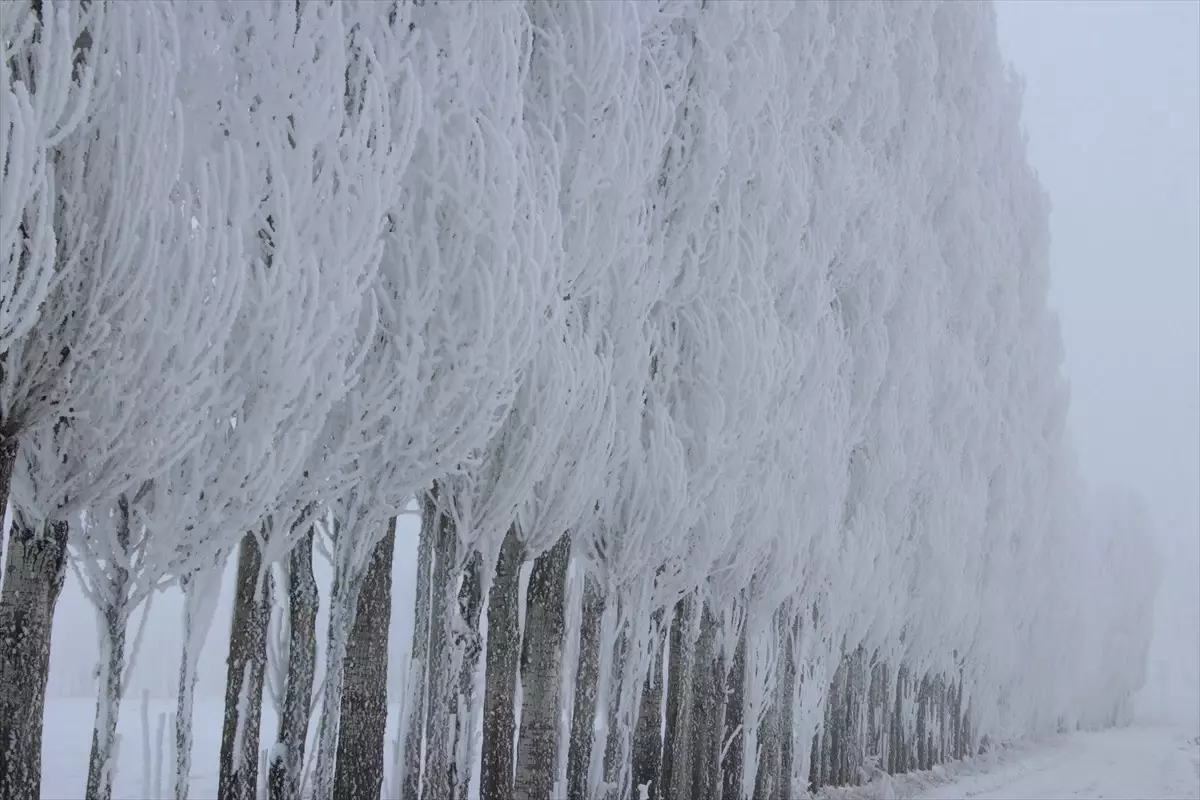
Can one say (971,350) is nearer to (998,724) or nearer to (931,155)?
(931,155)

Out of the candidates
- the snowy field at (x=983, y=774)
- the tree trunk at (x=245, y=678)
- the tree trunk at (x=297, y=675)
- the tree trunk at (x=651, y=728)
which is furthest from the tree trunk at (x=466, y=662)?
the snowy field at (x=983, y=774)

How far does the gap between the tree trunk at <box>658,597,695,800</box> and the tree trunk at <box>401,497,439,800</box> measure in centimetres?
286

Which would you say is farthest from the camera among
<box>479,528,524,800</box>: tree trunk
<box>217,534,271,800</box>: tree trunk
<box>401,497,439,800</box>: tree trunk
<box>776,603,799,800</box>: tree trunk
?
<box>776,603,799,800</box>: tree trunk

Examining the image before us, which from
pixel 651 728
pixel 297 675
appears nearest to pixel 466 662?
pixel 297 675

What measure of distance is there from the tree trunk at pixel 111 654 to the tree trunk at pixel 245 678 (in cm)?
98

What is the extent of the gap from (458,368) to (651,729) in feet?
17.4

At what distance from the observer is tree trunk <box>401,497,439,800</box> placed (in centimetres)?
770

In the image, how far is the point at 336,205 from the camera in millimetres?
5598

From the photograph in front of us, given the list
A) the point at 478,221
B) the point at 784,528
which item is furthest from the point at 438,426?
the point at 784,528

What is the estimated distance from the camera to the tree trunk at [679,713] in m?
10.5

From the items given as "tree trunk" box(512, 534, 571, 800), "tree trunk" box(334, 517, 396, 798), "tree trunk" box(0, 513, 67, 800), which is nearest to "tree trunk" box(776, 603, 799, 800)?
"tree trunk" box(512, 534, 571, 800)

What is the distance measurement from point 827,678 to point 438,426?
9.89 metres

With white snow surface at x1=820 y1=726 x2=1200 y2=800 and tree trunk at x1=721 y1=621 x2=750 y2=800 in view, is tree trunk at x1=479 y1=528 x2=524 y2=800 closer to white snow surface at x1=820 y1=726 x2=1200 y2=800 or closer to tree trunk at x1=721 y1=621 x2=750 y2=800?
tree trunk at x1=721 y1=621 x2=750 y2=800

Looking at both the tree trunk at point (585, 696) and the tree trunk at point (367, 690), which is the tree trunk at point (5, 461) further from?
the tree trunk at point (585, 696)
